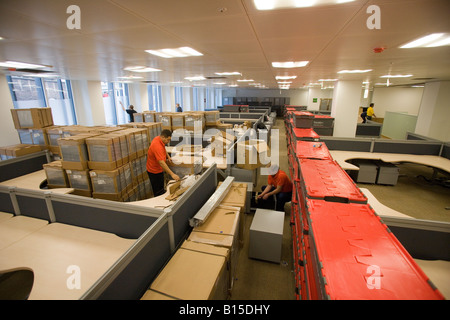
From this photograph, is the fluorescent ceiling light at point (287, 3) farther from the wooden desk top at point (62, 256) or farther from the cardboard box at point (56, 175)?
the cardboard box at point (56, 175)

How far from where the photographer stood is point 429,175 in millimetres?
5352

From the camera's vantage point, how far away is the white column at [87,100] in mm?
7195

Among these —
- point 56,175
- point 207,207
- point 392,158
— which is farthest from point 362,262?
point 392,158

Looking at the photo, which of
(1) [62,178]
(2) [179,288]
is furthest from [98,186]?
(2) [179,288]

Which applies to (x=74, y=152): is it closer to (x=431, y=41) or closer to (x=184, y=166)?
(x=184, y=166)

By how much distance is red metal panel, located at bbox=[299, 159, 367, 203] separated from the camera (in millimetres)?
1531

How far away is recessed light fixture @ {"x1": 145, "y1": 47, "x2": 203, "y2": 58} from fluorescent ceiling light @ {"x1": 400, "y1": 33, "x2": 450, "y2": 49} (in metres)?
2.42

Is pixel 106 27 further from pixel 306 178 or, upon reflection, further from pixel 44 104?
pixel 44 104

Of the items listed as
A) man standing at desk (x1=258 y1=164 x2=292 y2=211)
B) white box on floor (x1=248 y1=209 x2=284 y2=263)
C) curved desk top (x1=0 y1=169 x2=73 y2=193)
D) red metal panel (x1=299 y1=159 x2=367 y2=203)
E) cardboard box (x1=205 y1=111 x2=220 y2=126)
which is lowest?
white box on floor (x1=248 y1=209 x2=284 y2=263)

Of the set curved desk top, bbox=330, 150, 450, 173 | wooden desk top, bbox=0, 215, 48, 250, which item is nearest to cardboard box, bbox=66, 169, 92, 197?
wooden desk top, bbox=0, 215, 48, 250

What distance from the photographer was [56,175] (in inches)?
111

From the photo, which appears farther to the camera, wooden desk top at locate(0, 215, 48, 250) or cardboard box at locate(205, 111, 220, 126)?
cardboard box at locate(205, 111, 220, 126)

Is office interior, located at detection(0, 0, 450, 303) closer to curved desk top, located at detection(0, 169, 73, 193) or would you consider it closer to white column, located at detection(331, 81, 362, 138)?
curved desk top, located at detection(0, 169, 73, 193)

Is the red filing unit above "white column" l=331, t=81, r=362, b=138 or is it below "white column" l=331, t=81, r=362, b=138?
below
